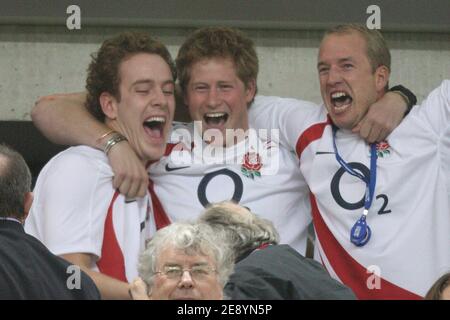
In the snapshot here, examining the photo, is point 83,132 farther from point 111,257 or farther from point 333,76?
point 333,76

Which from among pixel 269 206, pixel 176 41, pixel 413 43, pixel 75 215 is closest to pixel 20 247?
pixel 75 215

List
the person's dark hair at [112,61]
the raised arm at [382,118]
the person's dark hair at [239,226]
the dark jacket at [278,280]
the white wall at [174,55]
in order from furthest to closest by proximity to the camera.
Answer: the white wall at [174,55] → the person's dark hair at [112,61] → the raised arm at [382,118] → the person's dark hair at [239,226] → the dark jacket at [278,280]

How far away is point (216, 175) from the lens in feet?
8.01

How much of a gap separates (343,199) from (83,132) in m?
0.61

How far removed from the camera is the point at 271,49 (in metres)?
2.77

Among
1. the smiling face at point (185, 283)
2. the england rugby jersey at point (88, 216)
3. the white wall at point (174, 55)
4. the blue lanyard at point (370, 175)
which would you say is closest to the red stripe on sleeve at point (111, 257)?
the england rugby jersey at point (88, 216)

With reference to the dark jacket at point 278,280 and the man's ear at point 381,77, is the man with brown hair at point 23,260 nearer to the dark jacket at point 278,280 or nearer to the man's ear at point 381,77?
the dark jacket at point 278,280

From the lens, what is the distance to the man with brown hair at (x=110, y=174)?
2.23 m

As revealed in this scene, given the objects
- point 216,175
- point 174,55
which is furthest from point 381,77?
point 174,55

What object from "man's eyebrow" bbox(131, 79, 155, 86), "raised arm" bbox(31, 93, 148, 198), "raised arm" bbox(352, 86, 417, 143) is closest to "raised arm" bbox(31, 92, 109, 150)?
"raised arm" bbox(31, 93, 148, 198)

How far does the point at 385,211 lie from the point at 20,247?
2.87ft

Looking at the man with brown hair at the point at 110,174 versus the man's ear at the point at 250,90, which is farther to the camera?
the man's ear at the point at 250,90

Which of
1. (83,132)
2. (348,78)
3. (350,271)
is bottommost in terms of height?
(350,271)
